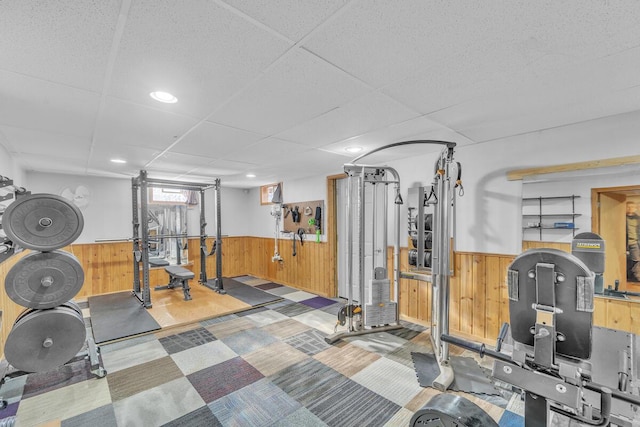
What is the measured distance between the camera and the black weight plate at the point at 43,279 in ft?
6.46

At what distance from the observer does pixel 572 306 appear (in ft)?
3.90

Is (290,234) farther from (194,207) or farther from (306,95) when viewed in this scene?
(306,95)

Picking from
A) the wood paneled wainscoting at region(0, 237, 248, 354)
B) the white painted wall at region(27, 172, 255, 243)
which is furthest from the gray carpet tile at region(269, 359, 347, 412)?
the white painted wall at region(27, 172, 255, 243)

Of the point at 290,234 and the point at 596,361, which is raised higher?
the point at 290,234

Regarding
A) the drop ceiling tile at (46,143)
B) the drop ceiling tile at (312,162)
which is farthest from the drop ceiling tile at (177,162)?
the drop ceiling tile at (312,162)

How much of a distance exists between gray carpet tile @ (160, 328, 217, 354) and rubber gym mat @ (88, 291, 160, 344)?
398mm

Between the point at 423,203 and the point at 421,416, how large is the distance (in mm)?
2240

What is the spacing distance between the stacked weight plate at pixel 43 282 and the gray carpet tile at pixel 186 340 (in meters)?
1.16

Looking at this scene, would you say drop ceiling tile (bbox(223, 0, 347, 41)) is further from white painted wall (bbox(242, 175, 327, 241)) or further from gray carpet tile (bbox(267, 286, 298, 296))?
gray carpet tile (bbox(267, 286, 298, 296))

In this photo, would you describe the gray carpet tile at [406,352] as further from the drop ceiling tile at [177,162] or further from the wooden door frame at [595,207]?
the drop ceiling tile at [177,162]

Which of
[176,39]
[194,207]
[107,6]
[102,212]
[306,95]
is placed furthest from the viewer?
[194,207]

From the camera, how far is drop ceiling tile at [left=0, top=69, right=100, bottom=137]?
1.75 meters

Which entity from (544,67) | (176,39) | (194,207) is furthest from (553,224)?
(194,207)

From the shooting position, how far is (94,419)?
203 centimetres
